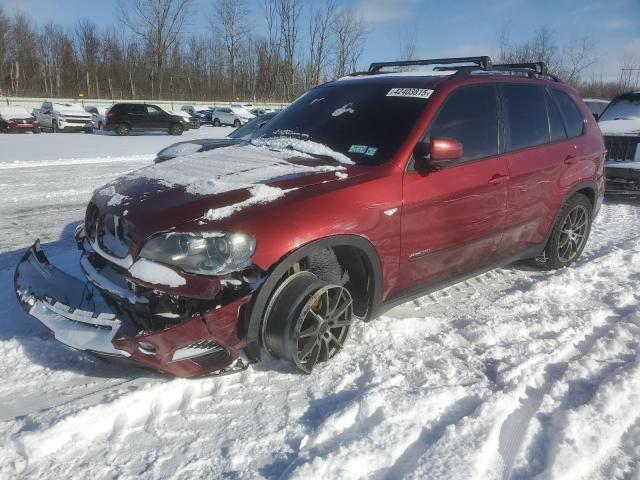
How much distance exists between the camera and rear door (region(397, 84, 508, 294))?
3088 mm

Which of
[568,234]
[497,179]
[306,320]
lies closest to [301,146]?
[306,320]

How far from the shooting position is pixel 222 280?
2350mm

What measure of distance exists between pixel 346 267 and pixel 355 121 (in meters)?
1.06

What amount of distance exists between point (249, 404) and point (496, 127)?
102 inches

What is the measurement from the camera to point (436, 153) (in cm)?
293

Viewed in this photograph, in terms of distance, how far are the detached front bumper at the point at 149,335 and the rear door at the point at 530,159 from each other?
2359 millimetres

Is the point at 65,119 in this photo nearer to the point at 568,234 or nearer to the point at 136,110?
the point at 136,110

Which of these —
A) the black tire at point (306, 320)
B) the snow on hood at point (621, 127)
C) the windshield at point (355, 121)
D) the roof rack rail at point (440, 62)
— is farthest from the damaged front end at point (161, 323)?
the snow on hood at point (621, 127)

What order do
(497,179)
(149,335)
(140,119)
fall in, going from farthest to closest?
(140,119), (497,179), (149,335)

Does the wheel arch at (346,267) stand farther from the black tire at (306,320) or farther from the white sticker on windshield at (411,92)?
the white sticker on windshield at (411,92)

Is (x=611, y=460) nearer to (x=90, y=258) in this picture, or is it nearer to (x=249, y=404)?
(x=249, y=404)

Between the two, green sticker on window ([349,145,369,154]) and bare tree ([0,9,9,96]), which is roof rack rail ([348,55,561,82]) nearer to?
green sticker on window ([349,145,369,154])

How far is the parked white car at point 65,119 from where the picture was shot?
2352 centimetres

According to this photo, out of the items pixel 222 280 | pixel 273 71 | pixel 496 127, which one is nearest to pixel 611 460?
pixel 222 280
